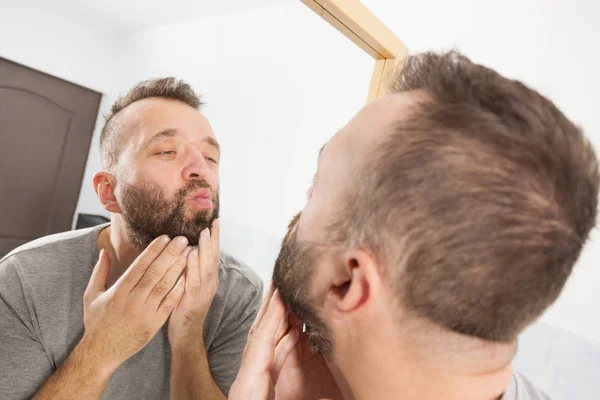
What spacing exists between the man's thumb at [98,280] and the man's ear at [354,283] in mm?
309

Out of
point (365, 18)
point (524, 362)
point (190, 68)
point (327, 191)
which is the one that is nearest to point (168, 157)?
point (190, 68)

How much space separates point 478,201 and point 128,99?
1.51 ft

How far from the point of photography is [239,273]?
71 centimetres

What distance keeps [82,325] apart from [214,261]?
0.20m

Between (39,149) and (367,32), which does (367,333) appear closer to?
(39,149)

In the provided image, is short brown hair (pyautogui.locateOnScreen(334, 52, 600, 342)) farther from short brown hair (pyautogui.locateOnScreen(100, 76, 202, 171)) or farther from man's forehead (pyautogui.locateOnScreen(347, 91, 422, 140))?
short brown hair (pyautogui.locateOnScreen(100, 76, 202, 171))

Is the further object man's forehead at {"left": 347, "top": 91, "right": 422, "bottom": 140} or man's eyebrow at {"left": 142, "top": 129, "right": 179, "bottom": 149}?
man's eyebrow at {"left": 142, "top": 129, "right": 179, "bottom": 149}

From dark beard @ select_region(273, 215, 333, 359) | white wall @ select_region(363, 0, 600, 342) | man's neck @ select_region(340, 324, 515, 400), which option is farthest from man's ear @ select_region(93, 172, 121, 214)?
white wall @ select_region(363, 0, 600, 342)

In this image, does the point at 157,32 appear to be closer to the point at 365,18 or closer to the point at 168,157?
the point at 168,157

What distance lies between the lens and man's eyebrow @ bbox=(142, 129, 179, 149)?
56cm

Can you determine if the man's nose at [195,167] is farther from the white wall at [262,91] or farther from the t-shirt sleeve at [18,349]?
the t-shirt sleeve at [18,349]

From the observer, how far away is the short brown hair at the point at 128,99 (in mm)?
514

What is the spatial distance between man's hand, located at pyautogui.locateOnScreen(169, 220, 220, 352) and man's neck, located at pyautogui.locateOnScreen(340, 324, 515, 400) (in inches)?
9.7

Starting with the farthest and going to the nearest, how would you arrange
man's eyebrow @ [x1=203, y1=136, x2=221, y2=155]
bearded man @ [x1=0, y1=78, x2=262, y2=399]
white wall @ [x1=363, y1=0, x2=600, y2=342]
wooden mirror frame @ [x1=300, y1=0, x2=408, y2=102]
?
white wall @ [x1=363, y1=0, x2=600, y2=342], wooden mirror frame @ [x1=300, y1=0, x2=408, y2=102], man's eyebrow @ [x1=203, y1=136, x2=221, y2=155], bearded man @ [x1=0, y1=78, x2=262, y2=399]
